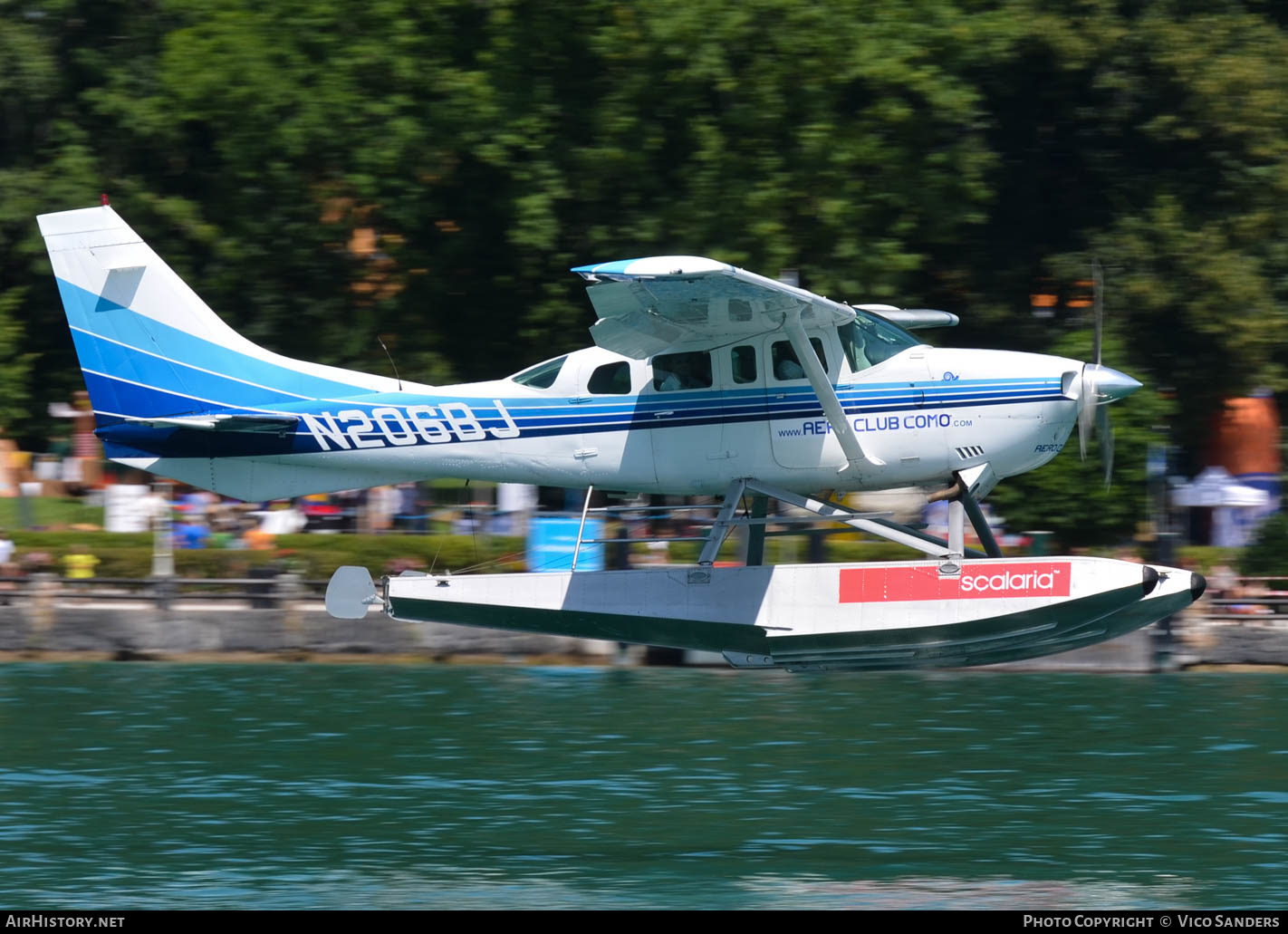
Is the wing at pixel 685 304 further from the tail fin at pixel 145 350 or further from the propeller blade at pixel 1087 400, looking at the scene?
the tail fin at pixel 145 350

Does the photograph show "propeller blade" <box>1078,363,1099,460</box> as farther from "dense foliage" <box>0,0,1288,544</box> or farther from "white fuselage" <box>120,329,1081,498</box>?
"dense foliage" <box>0,0,1288,544</box>

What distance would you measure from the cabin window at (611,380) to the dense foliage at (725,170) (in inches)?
374

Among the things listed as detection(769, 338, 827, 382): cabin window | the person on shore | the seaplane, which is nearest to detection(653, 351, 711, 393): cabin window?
the seaplane

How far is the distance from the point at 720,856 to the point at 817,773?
307cm

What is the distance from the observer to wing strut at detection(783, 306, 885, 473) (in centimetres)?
1416

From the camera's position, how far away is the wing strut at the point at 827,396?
1416 centimetres

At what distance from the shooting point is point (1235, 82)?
82.9ft

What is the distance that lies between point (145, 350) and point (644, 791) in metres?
5.55

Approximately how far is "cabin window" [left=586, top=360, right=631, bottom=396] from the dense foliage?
31.2 feet

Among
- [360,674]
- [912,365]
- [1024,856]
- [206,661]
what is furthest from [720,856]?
[206,661]

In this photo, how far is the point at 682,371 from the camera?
14.7m

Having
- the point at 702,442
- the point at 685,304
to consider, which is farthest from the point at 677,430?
the point at 685,304

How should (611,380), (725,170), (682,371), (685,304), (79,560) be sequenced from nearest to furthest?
(685,304) < (682,371) < (611,380) < (79,560) < (725,170)

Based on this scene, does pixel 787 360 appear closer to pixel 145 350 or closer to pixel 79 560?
pixel 145 350
